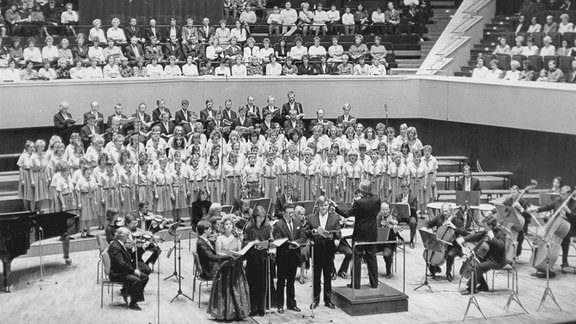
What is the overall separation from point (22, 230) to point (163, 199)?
307 cm

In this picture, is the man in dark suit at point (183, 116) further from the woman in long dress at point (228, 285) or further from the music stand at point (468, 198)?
the woman in long dress at point (228, 285)

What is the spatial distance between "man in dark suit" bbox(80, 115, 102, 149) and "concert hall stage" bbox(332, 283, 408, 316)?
573 centimetres

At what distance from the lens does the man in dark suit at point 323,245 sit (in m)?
10.9

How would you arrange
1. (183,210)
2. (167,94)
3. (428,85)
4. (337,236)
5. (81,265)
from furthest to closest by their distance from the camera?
(428,85) → (167,94) → (183,210) → (81,265) → (337,236)

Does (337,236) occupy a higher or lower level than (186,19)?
lower

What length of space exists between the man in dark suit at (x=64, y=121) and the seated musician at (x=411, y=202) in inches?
221

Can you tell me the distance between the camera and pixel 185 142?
48.4 ft

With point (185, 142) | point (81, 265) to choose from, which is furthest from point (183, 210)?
point (81, 265)

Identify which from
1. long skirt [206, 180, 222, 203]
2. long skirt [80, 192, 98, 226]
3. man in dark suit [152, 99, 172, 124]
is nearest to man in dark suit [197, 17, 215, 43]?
man in dark suit [152, 99, 172, 124]

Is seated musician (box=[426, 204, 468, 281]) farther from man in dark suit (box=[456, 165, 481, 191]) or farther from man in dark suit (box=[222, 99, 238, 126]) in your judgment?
man in dark suit (box=[222, 99, 238, 126])

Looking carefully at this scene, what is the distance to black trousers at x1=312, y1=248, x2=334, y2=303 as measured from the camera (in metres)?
11.0

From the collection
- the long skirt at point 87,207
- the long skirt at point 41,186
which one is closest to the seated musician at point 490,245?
the long skirt at point 87,207

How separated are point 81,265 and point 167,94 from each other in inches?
207

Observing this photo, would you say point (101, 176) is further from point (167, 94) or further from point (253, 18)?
point (253, 18)
